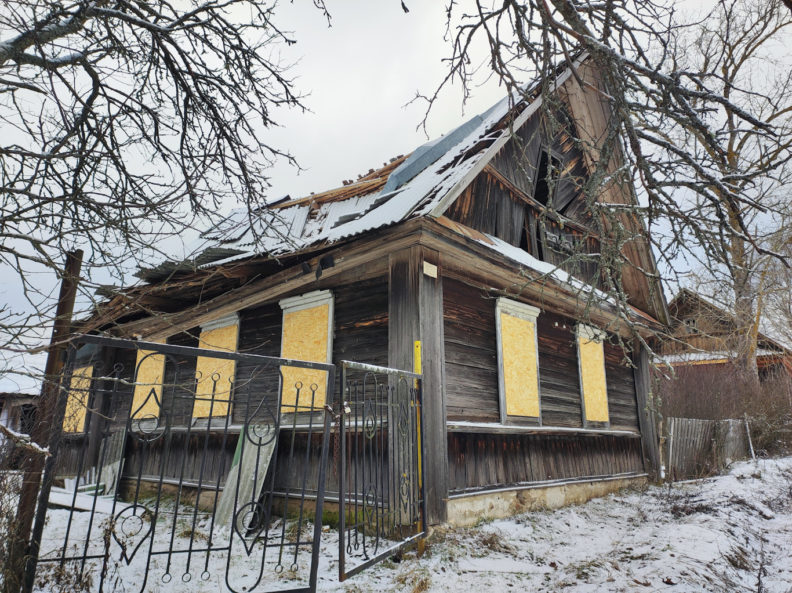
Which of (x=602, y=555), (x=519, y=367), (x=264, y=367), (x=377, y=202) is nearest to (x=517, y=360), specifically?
(x=519, y=367)

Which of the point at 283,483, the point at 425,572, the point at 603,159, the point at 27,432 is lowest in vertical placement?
the point at 425,572

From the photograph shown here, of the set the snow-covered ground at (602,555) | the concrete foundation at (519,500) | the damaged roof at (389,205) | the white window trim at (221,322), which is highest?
the damaged roof at (389,205)

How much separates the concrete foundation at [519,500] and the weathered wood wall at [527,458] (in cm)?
11

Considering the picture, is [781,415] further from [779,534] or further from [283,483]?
[283,483]

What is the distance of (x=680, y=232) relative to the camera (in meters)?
3.18

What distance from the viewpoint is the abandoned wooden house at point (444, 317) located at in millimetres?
5559

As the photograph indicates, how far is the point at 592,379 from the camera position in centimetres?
902

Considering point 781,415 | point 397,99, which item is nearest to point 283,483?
point 397,99

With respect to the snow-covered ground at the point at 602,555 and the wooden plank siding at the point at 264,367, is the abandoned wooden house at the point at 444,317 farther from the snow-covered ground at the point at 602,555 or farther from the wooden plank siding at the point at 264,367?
the snow-covered ground at the point at 602,555

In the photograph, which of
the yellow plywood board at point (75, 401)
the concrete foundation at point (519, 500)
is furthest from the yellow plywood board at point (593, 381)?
the yellow plywood board at point (75, 401)

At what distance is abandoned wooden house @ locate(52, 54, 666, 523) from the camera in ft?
18.2

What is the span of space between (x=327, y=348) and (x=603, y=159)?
451 cm

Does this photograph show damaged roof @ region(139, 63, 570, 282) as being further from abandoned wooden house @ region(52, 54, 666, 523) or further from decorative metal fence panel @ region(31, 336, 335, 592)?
decorative metal fence panel @ region(31, 336, 335, 592)

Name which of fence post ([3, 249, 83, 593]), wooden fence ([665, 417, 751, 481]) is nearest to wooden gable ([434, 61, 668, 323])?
wooden fence ([665, 417, 751, 481])
